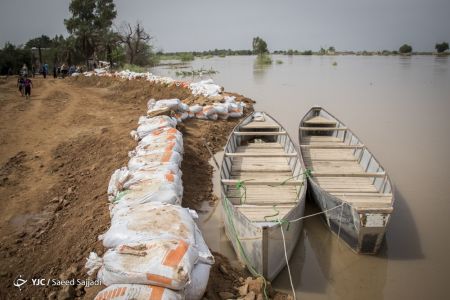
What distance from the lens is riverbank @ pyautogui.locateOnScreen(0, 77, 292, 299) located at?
3.34 metres

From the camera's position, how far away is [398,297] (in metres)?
3.50

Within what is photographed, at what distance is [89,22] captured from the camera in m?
24.5

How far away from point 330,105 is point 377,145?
555 centimetres

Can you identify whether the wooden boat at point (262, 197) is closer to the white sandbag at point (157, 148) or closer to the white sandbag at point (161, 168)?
the white sandbag at point (161, 168)

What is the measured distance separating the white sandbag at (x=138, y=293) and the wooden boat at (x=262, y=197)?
3.85 ft

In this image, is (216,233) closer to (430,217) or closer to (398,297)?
(398,297)

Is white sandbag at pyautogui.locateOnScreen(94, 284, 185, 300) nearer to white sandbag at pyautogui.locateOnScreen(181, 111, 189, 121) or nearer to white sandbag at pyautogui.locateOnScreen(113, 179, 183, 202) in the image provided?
white sandbag at pyautogui.locateOnScreen(113, 179, 183, 202)

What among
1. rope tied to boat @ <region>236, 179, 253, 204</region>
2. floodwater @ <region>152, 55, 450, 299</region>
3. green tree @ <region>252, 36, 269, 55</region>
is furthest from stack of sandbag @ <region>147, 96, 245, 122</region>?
green tree @ <region>252, 36, 269, 55</region>

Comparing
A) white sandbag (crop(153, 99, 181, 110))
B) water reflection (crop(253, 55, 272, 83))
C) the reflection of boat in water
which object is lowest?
the reflection of boat in water

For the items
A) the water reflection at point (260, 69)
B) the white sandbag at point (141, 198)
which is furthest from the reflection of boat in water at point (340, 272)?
the water reflection at point (260, 69)

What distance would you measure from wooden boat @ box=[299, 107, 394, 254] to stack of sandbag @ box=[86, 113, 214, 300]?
6.51ft

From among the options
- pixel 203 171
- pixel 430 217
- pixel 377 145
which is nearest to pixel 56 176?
pixel 203 171

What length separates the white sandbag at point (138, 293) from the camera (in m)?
2.32

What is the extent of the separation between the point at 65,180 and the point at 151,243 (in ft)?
11.8
